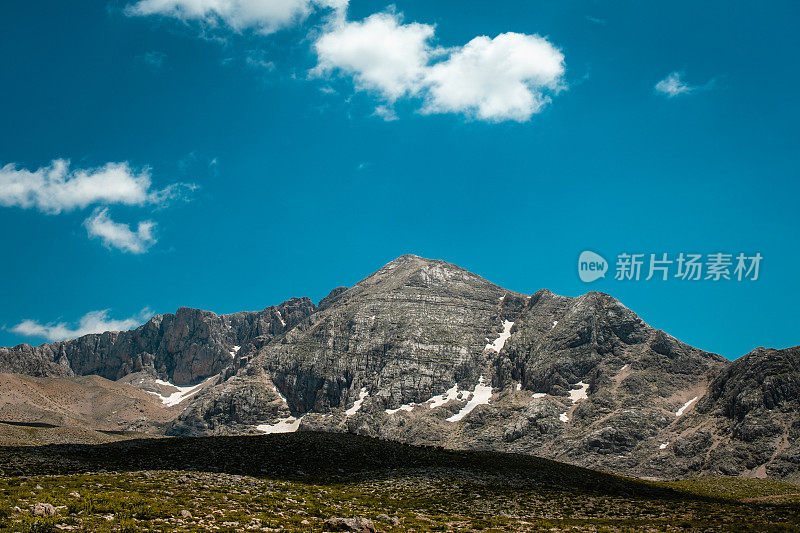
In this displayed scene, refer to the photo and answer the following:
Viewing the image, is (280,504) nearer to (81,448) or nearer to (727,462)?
(81,448)

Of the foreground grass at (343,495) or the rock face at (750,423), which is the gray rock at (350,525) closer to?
the foreground grass at (343,495)

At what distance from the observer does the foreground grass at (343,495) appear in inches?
1029

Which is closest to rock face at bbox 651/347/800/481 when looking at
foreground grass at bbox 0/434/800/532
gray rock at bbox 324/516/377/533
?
foreground grass at bbox 0/434/800/532

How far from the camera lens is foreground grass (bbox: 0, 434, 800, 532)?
26.1 m

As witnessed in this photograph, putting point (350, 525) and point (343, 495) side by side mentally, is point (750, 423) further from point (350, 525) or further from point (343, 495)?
point (350, 525)

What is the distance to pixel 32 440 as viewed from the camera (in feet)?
283

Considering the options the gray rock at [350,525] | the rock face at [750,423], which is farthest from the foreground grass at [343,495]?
the rock face at [750,423]

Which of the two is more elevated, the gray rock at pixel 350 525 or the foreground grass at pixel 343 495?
the gray rock at pixel 350 525

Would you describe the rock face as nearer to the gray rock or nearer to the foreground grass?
the foreground grass

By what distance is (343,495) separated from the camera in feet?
134

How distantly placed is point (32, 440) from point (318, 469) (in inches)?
2477

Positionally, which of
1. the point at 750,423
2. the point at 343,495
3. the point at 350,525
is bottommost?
the point at 343,495

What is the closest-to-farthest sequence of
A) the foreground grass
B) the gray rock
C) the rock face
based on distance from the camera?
the gray rock
the foreground grass
the rock face

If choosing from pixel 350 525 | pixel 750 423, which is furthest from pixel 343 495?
pixel 750 423
